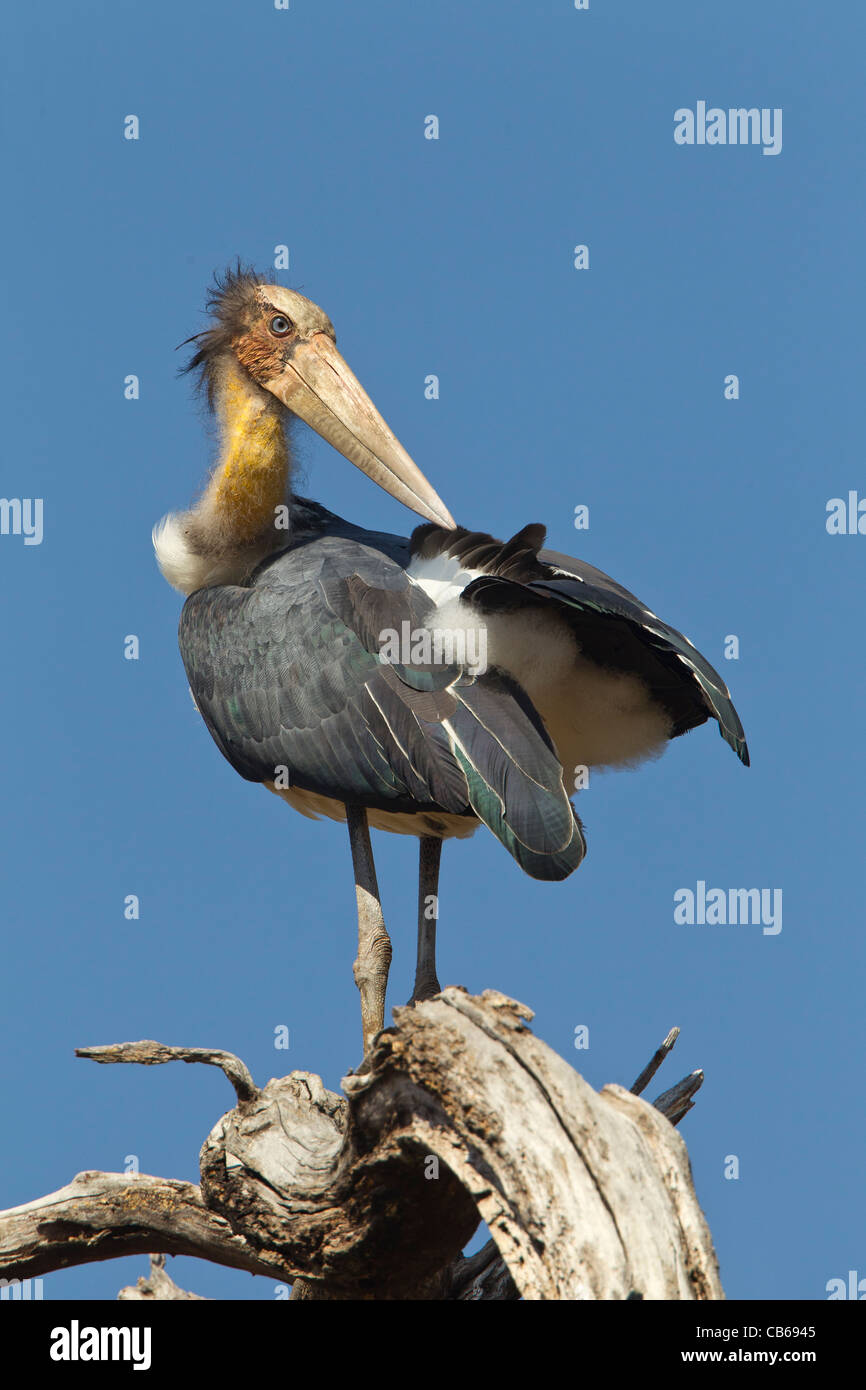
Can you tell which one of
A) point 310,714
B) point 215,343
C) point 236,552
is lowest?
point 310,714

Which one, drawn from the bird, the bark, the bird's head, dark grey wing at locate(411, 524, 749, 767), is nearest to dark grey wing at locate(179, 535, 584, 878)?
the bird

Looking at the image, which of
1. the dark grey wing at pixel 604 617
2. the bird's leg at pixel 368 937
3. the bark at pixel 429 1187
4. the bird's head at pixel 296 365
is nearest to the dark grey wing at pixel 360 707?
the bird's leg at pixel 368 937

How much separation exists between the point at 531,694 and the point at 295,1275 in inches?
93.6

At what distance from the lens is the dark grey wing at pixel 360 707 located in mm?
6188

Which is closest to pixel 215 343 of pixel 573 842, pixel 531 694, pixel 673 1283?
pixel 531 694

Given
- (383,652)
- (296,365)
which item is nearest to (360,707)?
(383,652)

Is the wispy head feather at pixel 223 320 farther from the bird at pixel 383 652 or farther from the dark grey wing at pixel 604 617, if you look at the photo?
the dark grey wing at pixel 604 617

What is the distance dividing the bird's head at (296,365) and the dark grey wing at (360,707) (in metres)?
0.60

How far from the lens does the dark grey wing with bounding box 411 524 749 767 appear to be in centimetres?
640

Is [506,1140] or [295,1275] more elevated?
[506,1140]

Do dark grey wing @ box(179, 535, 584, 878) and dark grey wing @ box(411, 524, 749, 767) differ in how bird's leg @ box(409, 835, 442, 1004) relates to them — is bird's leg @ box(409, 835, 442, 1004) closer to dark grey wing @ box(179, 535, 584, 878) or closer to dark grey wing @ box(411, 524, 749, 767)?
dark grey wing @ box(179, 535, 584, 878)

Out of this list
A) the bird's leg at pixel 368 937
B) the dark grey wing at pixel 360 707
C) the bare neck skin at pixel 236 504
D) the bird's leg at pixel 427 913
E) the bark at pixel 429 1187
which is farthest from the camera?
the bare neck skin at pixel 236 504
